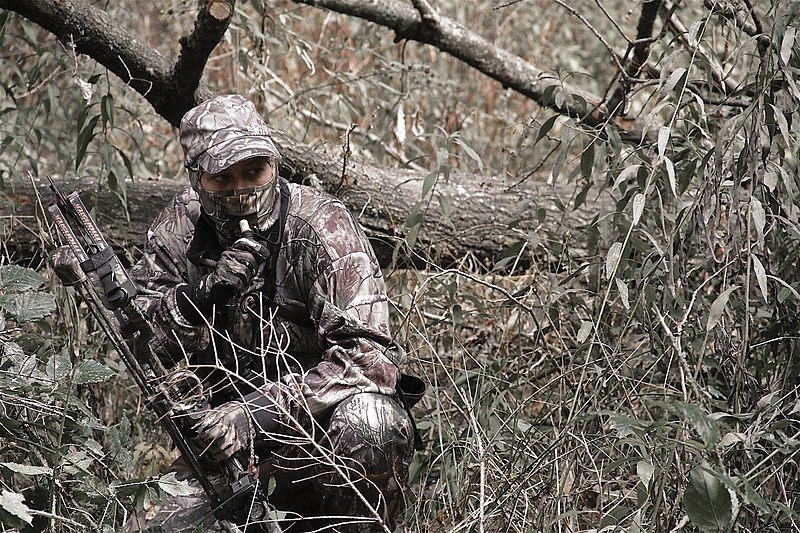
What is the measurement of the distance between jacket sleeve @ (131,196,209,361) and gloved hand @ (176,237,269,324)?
123 millimetres

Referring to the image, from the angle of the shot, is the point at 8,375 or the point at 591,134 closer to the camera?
the point at 8,375

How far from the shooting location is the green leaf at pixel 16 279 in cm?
275

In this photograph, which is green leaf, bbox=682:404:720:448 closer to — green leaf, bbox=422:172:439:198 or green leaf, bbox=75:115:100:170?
green leaf, bbox=422:172:439:198

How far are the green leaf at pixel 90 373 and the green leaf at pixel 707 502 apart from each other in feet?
4.56

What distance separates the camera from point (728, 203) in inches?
110

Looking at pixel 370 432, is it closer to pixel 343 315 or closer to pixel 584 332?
pixel 343 315

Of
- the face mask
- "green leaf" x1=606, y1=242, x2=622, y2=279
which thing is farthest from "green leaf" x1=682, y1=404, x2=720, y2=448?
the face mask

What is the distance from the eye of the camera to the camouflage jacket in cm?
278

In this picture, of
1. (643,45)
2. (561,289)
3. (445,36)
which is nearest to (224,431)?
(561,289)

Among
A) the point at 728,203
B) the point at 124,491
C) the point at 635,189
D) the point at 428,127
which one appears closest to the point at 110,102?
the point at 124,491

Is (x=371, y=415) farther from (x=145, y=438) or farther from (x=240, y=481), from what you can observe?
(x=145, y=438)

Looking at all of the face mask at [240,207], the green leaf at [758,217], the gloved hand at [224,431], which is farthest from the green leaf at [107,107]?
the green leaf at [758,217]

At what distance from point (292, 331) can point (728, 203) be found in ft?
4.00

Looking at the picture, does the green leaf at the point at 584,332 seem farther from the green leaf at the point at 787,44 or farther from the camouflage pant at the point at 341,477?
the green leaf at the point at 787,44
